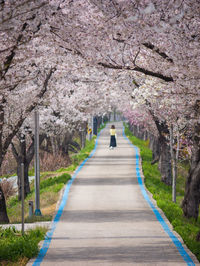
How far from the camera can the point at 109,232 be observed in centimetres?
1421

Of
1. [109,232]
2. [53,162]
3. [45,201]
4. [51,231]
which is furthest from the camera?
[53,162]

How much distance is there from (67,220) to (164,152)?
14807 mm

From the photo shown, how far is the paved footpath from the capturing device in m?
11.0

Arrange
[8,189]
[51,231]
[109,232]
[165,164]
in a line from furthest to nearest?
[8,189]
[165,164]
[51,231]
[109,232]

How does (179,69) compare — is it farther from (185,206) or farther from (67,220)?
(185,206)

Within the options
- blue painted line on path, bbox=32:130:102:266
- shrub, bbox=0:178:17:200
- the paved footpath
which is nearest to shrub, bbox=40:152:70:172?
shrub, bbox=0:178:17:200

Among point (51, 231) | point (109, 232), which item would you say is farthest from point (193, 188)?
point (51, 231)

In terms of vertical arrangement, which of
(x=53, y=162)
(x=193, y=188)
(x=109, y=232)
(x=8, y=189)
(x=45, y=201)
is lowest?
(x=8, y=189)

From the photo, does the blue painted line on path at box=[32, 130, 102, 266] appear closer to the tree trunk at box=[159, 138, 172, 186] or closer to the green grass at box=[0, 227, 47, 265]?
the green grass at box=[0, 227, 47, 265]

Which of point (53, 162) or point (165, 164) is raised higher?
point (165, 164)

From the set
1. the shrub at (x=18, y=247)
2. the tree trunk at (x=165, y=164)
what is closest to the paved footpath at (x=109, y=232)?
the shrub at (x=18, y=247)

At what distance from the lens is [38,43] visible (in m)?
13.3

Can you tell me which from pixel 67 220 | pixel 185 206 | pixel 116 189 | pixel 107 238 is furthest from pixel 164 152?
pixel 107 238

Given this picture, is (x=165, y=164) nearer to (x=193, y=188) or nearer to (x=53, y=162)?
(x=53, y=162)
